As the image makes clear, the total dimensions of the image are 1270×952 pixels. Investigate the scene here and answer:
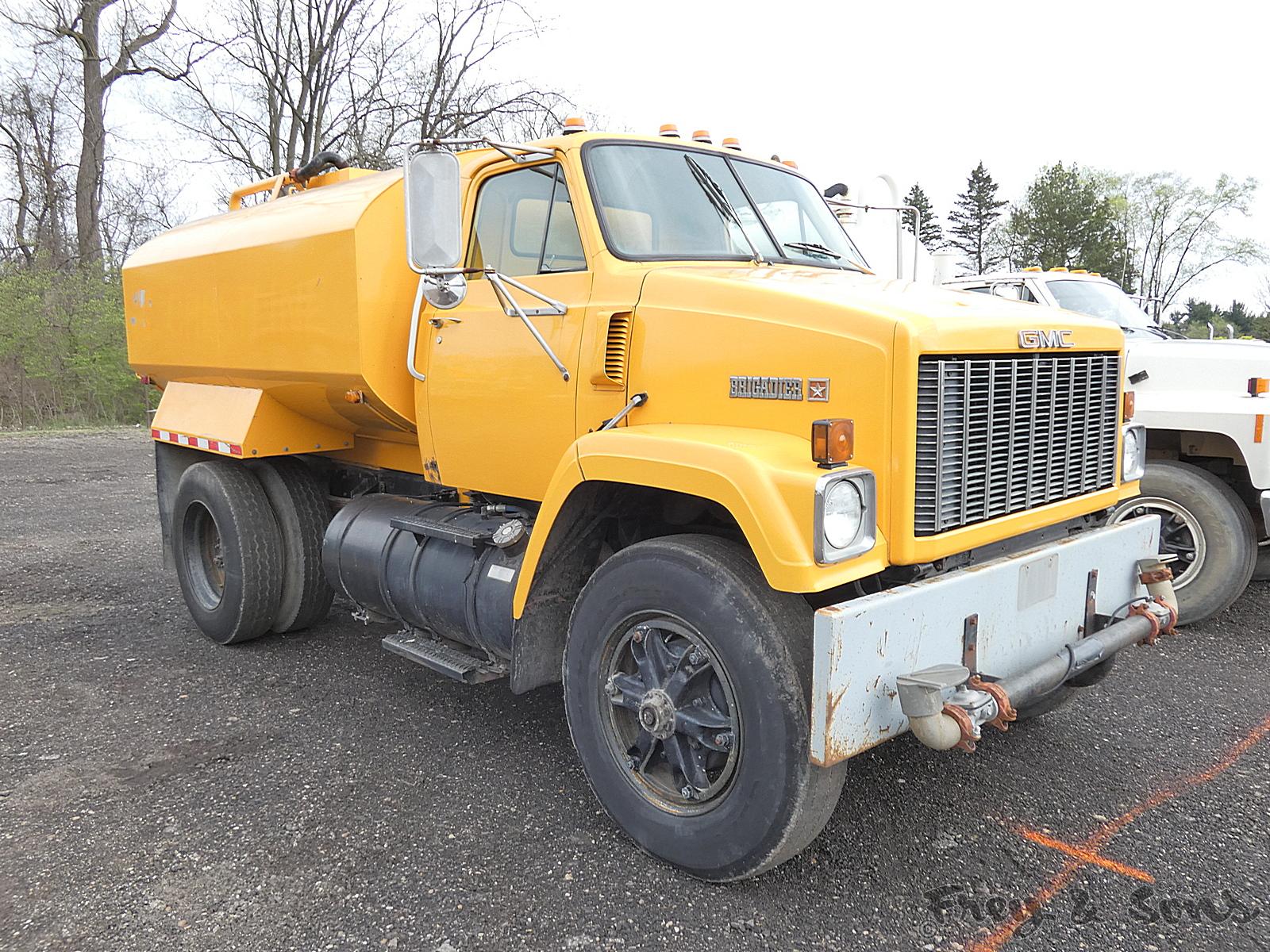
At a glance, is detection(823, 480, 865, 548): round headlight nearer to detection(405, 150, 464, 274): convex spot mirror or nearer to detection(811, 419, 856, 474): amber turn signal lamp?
detection(811, 419, 856, 474): amber turn signal lamp

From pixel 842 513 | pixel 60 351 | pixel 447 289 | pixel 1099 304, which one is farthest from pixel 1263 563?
pixel 60 351

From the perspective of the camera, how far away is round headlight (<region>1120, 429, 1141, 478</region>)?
152 inches

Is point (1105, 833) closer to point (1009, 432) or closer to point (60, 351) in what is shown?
point (1009, 432)

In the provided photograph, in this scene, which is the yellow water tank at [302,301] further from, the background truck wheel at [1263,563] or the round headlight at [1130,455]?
the background truck wheel at [1263,563]

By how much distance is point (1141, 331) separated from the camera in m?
7.12

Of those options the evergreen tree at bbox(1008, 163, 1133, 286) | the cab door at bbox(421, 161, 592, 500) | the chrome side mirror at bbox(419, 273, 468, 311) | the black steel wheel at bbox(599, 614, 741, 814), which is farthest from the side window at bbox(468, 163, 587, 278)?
the evergreen tree at bbox(1008, 163, 1133, 286)

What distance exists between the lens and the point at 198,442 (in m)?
5.73

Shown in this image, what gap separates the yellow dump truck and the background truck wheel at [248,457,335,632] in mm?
645

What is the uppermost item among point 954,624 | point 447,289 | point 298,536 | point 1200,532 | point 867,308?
point 447,289

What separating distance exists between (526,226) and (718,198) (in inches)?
32.8

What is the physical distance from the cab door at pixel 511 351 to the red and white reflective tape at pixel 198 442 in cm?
163

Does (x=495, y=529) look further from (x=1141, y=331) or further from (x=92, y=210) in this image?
(x=92, y=210)

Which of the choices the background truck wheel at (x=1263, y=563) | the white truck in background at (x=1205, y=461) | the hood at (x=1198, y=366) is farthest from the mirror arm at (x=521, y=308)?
the background truck wheel at (x=1263, y=563)

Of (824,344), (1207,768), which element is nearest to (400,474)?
(824,344)
